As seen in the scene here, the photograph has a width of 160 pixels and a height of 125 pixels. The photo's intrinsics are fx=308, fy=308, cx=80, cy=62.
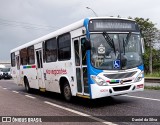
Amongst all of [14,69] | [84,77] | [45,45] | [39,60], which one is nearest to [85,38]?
[84,77]

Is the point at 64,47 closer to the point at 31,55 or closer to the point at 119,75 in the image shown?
the point at 119,75

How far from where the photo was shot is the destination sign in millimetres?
10293

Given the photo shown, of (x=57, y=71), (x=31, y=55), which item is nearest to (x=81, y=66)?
(x=57, y=71)

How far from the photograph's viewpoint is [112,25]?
10.5 metres

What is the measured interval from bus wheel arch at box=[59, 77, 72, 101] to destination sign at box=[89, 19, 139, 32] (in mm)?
2731

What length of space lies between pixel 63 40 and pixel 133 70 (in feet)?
10.3

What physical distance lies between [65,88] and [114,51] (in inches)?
114

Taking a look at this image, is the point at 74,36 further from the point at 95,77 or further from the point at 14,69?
the point at 14,69

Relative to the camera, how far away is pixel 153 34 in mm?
60312

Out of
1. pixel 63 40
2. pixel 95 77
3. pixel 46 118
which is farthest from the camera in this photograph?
pixel 63 40

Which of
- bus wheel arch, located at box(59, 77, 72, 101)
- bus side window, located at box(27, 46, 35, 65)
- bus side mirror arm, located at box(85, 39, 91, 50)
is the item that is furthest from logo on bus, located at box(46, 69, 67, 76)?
bus side window, located at box(27, 46, 35, 65)

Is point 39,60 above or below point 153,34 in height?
below

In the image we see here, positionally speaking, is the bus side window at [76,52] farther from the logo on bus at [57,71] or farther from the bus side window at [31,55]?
the bus side window at [31,55]

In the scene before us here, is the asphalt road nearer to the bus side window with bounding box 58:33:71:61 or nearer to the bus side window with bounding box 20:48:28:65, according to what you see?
the bus side window with bounding box 58:33:71:61
